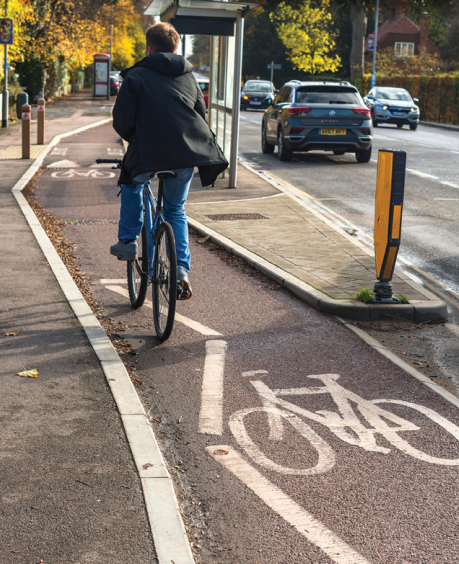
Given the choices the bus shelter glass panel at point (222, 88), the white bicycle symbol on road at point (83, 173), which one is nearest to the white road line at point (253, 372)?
the bus shelter glass panel at point (222, 88)

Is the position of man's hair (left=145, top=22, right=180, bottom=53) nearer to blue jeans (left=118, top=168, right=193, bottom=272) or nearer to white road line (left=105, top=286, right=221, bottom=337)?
blue jeans (left=118, top=168, right=193, bottom=272)

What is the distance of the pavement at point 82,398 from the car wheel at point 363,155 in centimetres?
959

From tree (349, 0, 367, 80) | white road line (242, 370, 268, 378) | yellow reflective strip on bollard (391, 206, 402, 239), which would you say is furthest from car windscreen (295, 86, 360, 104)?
tree (349, 0, 367, 80)

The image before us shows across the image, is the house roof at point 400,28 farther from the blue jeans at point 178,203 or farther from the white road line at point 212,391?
the white road line at point 212,391

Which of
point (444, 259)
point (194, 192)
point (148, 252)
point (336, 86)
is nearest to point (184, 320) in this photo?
point (148, 252)

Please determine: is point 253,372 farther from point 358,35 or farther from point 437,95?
point 358,35

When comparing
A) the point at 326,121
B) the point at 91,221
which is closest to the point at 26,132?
the point at 326,121

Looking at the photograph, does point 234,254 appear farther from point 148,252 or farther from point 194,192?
point 194,192

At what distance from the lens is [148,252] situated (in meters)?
5.84

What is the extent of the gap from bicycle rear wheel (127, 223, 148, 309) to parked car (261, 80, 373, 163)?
1291 cm

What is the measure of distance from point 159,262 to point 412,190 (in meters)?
9.58

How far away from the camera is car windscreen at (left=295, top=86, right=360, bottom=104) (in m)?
18.9

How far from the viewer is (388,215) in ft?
20.5

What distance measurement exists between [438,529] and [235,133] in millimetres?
10616
